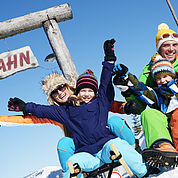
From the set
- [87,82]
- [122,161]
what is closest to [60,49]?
[87,82]

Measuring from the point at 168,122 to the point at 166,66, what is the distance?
59cm

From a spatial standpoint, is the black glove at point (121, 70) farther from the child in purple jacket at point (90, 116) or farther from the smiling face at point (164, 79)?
the smiling face at point (164, 79)

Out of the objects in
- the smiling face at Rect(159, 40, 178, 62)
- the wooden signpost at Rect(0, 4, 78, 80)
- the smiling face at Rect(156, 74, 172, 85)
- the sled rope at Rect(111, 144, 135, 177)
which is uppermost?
the wooden signpost at Rect(0, 4, 78, 80)

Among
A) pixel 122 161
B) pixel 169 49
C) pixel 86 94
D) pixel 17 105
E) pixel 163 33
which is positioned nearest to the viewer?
pixel 122 161

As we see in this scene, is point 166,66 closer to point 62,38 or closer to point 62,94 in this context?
point 62,94

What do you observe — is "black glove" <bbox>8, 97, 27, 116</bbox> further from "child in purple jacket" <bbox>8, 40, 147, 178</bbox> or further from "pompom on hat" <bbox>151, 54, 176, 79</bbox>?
"pompom on hat" <bbox>151, 54, 176, 79</bbox>

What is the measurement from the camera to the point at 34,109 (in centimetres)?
268

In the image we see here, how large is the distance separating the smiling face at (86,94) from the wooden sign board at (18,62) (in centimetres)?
112

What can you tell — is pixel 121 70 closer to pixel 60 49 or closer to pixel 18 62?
pixel 60 49

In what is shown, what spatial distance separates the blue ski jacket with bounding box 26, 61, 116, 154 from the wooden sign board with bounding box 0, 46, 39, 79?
98 cm

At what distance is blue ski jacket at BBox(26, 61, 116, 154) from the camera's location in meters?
2.30

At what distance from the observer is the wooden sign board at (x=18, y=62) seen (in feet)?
11.1

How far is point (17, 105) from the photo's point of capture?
2.76 m

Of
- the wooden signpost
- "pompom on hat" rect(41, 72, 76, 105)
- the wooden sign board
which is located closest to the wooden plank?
the wooden signpost
